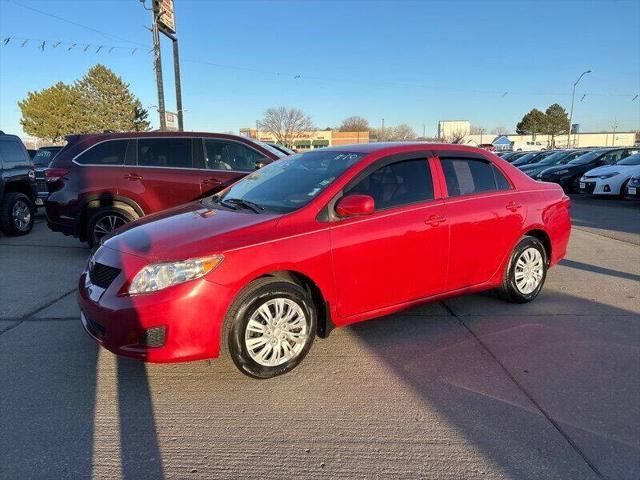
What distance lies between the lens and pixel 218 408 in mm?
3078

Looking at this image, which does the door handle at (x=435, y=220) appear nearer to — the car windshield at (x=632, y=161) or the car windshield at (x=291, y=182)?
the car windshield at (x=291, y=182)

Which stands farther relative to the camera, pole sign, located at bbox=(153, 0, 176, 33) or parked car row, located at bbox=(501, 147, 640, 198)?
pole sign, located at bbox=(153, 0, 176, 33)

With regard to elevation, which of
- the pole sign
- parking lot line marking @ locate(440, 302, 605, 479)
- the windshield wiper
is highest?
the pole sign

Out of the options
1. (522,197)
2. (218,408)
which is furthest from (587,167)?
(218,408)

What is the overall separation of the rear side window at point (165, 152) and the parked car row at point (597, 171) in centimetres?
1031

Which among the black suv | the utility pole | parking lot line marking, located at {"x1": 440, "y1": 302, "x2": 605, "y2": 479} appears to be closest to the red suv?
the black suv

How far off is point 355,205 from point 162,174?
172 inches

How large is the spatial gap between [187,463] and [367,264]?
1878 mm

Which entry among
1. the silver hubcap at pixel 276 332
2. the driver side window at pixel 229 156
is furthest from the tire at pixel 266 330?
the driver side window at pixel 229 156

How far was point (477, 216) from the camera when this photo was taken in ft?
14.3

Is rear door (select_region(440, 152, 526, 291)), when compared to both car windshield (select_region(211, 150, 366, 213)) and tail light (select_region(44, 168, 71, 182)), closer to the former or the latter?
car windshield (select_region(211, 150, 366, 213))

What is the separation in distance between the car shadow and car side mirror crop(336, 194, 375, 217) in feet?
3.91

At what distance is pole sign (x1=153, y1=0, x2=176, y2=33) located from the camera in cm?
1847

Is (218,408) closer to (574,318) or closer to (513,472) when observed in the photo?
(513,472)
